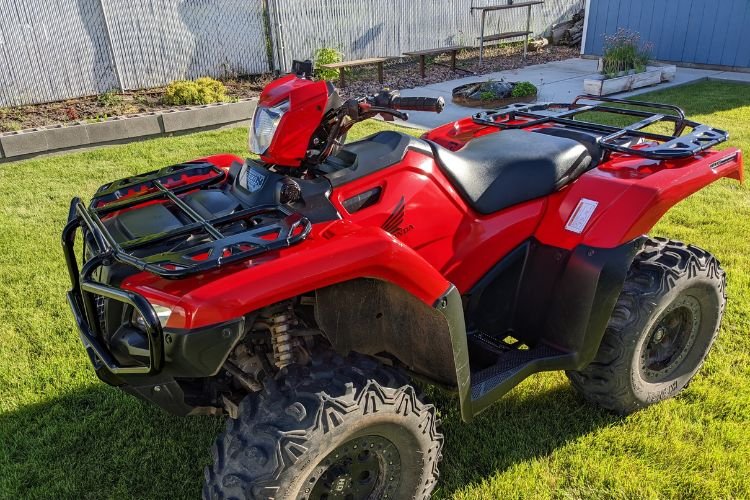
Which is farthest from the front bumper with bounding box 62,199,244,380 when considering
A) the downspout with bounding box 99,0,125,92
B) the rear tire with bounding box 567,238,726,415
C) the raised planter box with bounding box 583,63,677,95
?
the raised planter box with bounding box 583,63,677,95

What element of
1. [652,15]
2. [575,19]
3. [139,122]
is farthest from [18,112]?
[575,19]

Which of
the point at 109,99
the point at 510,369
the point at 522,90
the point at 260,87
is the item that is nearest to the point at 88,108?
the point at 109,99

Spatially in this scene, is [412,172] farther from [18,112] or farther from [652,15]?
[652,15]

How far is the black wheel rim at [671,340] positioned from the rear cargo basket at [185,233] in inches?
76.3

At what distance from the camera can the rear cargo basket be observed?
1913mm

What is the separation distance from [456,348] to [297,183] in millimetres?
825

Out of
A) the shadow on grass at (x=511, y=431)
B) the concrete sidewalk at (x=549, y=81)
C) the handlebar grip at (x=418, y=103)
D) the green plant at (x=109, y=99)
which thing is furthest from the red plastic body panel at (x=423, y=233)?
the green plant at (x=109, y=99)

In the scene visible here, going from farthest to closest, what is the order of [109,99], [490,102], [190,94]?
[109,99], [490,102], [190,94]

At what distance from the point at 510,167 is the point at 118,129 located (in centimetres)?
661

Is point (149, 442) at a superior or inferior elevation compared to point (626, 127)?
inferior

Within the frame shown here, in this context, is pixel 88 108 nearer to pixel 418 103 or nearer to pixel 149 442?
pixel 149 442

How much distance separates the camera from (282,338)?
228 centimetres

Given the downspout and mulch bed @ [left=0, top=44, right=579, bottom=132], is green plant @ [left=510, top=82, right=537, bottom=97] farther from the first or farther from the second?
the downspout

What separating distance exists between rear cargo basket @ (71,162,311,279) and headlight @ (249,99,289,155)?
9.9 inches
